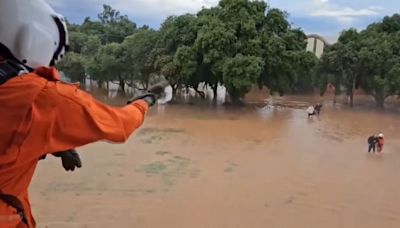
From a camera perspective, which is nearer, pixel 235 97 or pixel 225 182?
pixel 225 182

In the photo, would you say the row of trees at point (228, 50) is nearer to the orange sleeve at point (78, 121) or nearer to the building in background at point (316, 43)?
the building in background at point (316, 43)

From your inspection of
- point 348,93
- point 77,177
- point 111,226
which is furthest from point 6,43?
point 348,93

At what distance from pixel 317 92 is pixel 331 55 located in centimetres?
585

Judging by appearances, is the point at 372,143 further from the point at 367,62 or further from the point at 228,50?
the point at 367,62

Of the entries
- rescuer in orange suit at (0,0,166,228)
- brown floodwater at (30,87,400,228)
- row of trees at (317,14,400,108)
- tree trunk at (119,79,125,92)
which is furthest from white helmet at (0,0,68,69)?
tree trunk at (119,79,125,92)

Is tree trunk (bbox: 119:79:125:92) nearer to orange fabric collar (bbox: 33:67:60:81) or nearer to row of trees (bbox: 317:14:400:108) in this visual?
row of trees (bbox: 317:14:400:108)

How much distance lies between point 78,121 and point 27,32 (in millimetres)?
255

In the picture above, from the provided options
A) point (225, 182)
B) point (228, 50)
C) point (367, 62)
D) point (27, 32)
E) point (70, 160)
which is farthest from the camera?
point (367, 62)

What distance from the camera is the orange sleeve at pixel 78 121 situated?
0.93 meters

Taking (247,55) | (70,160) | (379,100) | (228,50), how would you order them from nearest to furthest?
1. (70,160)
2. (247,55)
3. (228,50)
4. (379,100)

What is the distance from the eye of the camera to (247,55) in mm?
16875

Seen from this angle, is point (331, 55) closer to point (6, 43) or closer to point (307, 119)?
point (307, 119)

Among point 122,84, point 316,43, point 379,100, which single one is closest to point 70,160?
point 379,100

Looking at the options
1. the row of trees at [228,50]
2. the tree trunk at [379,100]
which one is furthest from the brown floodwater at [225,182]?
the tree trunk at [379,100]
